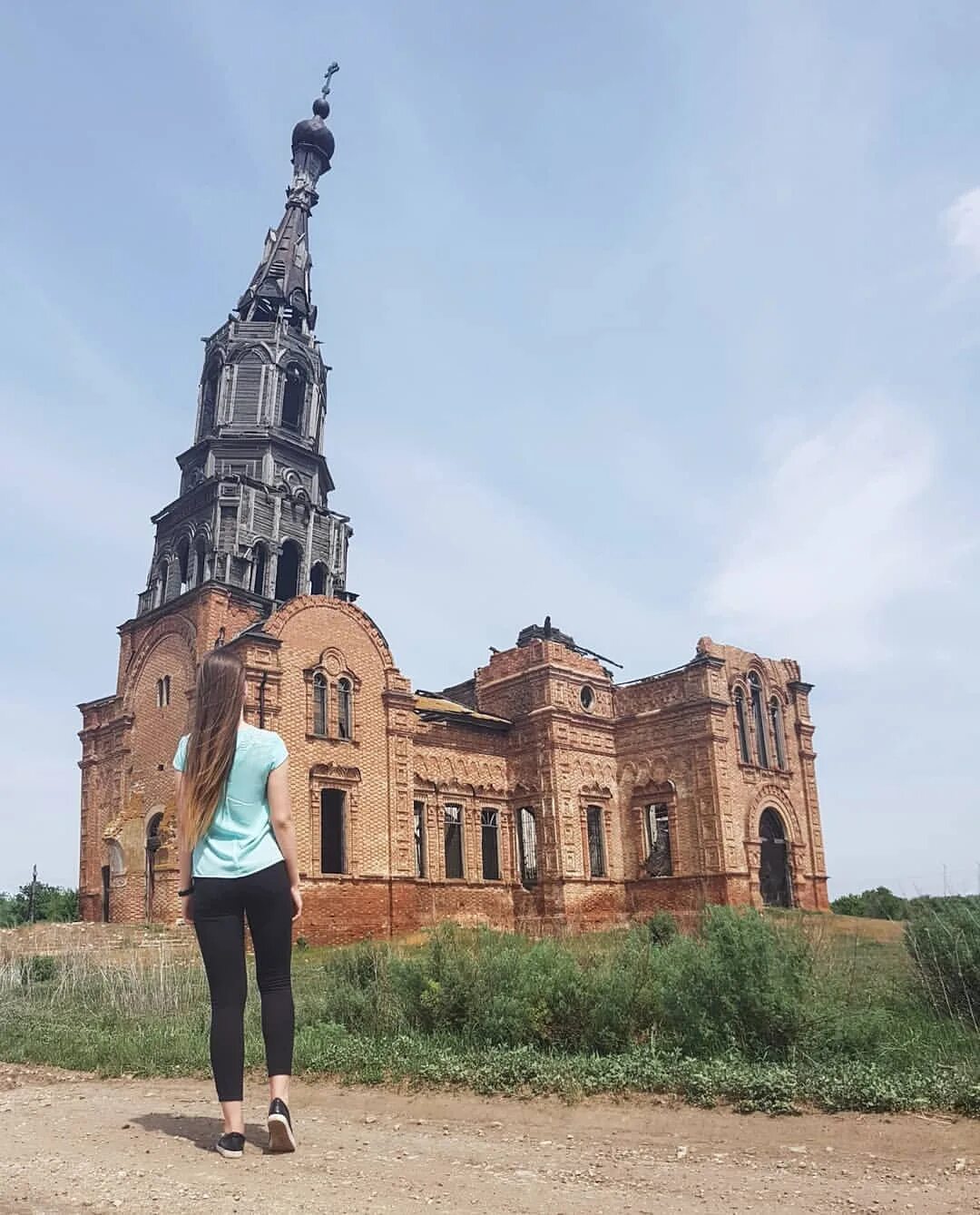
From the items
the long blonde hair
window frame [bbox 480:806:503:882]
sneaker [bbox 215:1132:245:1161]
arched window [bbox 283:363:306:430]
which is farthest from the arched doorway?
the long blonde hair

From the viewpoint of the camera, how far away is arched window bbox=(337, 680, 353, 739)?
24.3 m

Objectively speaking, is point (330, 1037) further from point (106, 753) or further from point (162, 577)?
point (162, 577)

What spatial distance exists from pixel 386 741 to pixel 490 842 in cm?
550

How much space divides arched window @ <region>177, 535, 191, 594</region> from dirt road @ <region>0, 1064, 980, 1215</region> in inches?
922

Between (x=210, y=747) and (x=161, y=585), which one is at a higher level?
(x=161, y=585)

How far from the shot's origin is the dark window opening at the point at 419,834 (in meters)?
25.9

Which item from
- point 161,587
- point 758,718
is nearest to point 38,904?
point 161,587

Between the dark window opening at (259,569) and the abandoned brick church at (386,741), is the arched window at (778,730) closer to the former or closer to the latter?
the abandoned brick church at (386,741)

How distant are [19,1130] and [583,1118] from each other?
11.0ft

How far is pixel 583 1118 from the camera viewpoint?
590cm

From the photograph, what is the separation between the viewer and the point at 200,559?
28.2 meters

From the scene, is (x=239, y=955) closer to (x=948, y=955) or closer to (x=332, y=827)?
(x=948, y=955)

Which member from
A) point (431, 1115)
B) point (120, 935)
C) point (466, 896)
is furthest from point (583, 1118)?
point (466, 896)

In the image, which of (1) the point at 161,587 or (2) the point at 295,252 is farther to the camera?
(2) the point at 295,252
